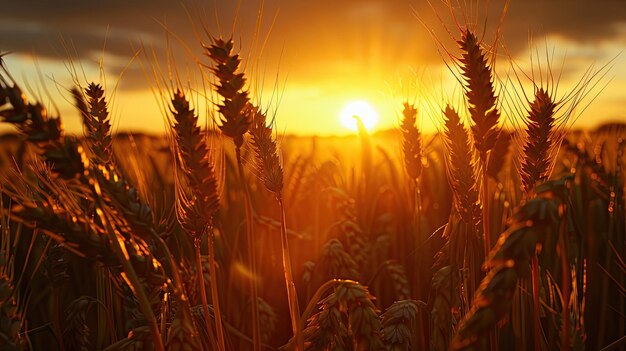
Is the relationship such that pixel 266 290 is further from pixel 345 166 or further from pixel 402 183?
pixel 345 166

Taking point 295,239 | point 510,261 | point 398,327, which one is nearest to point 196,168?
point 398,327

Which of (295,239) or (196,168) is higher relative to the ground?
(196,168)

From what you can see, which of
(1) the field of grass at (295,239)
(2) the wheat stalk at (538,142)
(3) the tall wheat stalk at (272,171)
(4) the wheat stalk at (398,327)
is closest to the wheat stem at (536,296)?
(1) the field of grass at (295,239)

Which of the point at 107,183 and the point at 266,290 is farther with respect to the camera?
the point at 266,290

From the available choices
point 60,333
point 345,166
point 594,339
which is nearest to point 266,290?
point 60,333

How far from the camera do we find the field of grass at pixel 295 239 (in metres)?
1.16

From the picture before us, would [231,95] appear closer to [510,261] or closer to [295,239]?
[510,261]

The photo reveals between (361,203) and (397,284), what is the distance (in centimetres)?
165

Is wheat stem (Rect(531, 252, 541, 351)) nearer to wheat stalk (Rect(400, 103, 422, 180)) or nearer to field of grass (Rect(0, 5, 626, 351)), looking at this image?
field of grass (Rect(0, 5, 626, 351))

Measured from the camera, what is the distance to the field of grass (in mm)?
1161

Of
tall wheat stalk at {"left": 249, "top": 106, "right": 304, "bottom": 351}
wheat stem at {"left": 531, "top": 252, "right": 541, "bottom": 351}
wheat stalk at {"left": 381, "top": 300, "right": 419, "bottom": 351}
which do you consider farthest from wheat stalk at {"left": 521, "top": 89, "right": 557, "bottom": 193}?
tall wheat stalk at {"left": 249, "top": 106, "right": 304, "bottom": 351}

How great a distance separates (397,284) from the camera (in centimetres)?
262

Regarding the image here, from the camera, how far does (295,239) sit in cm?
359

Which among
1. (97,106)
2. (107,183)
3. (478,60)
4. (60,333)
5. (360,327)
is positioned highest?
(478,60)
